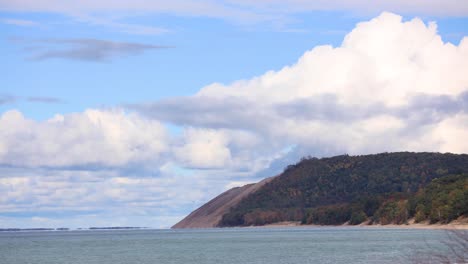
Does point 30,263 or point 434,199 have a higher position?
point 434,199

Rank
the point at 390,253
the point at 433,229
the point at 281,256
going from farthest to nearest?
1. the point at 433,229
2. the point at 281,256
3. the point at 390,253

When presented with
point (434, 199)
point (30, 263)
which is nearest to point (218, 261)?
point (30, 263)

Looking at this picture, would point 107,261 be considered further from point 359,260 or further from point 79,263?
point 359,260

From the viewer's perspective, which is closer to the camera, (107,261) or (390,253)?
(390,253)

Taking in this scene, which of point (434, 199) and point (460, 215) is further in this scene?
point (434, 199)

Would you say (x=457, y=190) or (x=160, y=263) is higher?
(x=457, y=190)

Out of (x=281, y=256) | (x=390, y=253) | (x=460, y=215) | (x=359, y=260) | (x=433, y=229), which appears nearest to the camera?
(x=359, y=260)

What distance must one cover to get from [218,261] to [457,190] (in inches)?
3729

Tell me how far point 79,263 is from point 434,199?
106m

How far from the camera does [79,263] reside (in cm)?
9869

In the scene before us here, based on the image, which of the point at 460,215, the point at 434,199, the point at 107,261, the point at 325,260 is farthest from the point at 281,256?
the point at 434,199

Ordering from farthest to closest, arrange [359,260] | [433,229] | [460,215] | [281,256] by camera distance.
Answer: [433,229]
[460,215]
[281,256]
[359,260]

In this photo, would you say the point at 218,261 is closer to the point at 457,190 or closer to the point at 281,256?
the point at 281,256

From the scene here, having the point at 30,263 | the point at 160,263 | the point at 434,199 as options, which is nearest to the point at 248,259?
the point at 160,263
